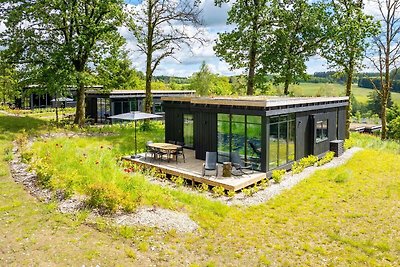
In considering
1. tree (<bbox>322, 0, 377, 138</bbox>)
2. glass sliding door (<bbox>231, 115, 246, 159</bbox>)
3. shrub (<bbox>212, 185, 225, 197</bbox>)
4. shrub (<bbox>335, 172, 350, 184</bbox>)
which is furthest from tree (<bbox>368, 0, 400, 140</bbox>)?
shrub (<bbox>212, 185, 225, 197</bbox>)

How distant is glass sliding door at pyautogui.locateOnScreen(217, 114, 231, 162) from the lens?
1276 centimetres

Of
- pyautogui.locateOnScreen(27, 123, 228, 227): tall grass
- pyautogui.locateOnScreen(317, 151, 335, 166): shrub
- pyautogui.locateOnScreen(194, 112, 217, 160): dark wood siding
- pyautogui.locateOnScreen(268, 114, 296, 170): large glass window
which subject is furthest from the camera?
Answer: pyautogui.locateOnScreen(317, 151, 335, 166): shrub

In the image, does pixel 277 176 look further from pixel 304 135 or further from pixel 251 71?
pixel 251 71

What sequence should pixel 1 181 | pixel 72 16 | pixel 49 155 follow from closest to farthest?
pixel 1 181, pixel 49 155, pixel 72 16

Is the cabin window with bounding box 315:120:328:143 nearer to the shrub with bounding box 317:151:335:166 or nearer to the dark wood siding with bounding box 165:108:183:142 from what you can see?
the shrub with bounding box 317:151:335:166

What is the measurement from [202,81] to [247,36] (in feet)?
80.2

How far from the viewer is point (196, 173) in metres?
11.9

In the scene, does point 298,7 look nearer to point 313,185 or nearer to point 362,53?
point 362,53

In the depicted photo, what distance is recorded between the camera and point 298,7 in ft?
66.9

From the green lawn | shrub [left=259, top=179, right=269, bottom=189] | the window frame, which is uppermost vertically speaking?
the window frame

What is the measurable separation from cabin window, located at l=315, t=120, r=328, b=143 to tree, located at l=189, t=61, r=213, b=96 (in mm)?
27864

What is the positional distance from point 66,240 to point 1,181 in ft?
14.6

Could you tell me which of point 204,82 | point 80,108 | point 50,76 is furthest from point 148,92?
point 204,82

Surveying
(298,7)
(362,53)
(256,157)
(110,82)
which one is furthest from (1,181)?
(362,53)
